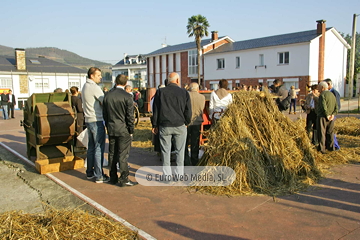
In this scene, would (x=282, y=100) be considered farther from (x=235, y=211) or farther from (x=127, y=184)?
(x=127, y=184)

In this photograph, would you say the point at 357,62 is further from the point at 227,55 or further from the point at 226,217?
the point at 226,217

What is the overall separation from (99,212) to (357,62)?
62.0 metres

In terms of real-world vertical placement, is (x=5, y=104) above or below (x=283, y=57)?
below

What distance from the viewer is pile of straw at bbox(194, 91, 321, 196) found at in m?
5.46

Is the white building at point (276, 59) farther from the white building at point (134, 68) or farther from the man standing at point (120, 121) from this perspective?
the white building at point (134, 68)

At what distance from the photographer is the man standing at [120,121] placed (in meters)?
5.60

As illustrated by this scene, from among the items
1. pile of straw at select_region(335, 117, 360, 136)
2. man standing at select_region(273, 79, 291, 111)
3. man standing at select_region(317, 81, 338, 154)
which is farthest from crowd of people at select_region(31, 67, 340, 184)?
pile of straw at select_region(335, 117, 360, 136)

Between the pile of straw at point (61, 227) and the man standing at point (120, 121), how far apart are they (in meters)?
1.71

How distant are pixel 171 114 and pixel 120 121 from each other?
0.93 metres

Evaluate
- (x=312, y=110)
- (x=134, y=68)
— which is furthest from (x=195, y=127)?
(x=134, y=68)

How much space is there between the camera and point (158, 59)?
174ft

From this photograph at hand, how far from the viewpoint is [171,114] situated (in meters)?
5.62

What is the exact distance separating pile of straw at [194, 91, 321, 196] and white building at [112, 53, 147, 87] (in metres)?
65.6

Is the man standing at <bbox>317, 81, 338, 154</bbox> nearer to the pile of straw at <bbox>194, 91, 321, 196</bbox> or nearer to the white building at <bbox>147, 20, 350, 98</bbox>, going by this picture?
the pile of straw at <bbox>194, 91, 321, 196</bbox>
